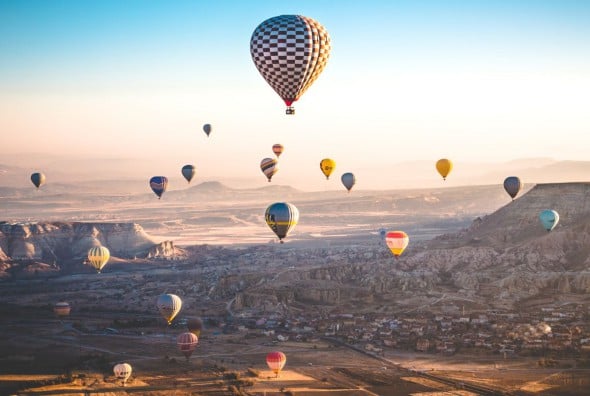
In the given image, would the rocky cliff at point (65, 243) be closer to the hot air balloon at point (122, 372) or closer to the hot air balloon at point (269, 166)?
the hot air balloon at point (269, 166)

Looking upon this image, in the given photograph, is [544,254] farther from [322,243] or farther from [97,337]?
[322,243]

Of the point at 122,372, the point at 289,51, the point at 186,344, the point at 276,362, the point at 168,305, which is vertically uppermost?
the point at 289,51

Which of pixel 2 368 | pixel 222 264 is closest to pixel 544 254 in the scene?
pixel 222 264

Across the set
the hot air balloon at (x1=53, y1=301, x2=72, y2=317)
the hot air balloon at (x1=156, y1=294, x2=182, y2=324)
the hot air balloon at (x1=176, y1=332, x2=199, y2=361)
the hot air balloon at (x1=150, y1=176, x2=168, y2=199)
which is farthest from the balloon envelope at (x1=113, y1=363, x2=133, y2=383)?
the hot air balloon at (x1=150, y1=176, x2=168, y2=199)

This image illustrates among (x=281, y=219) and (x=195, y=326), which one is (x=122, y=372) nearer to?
(x=195, y=326)

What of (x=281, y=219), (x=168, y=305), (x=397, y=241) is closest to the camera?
(x=281, y=219)

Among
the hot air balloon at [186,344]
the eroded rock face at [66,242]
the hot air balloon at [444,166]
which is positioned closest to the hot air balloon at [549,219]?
the hot air balloon at [444,166]

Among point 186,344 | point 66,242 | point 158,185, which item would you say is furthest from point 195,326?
point 66,242
